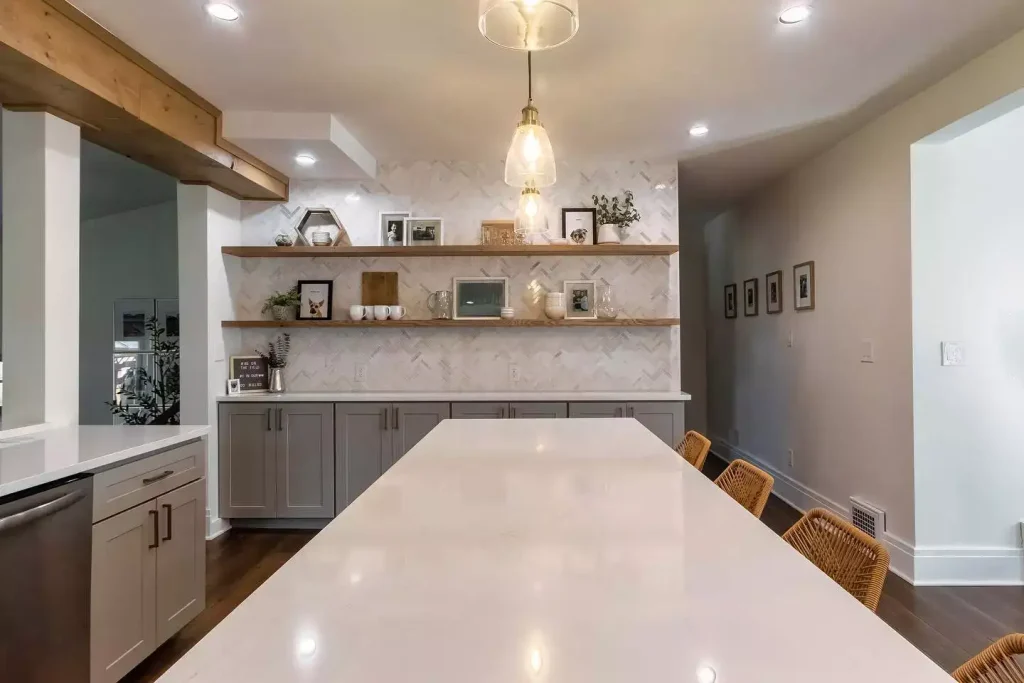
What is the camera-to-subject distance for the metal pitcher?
423cm

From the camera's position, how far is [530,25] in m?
1.57

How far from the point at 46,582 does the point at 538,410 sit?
2.63 metres

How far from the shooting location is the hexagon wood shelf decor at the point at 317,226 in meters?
4.19

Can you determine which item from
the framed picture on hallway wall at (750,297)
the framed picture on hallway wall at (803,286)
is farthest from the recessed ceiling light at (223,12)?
the framed picture on hallway wall at (750,297)

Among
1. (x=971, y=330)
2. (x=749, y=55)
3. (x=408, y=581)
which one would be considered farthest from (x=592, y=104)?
(x=408, y=581)

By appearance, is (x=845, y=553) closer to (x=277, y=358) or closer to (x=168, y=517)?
(x=168, y=517)

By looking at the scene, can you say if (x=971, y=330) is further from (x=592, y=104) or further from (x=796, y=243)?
(x=592, y=104)

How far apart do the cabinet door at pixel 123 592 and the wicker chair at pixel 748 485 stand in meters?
2.01

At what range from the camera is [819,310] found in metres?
4.02

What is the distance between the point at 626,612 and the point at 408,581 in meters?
0.33

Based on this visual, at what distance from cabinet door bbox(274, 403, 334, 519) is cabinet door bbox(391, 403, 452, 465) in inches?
16.9

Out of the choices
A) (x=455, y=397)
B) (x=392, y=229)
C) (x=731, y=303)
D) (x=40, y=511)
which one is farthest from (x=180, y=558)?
(x=731, y=303)

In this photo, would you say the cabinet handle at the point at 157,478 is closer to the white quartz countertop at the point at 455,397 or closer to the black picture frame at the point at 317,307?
the white quartz countertop at the point at 455,397

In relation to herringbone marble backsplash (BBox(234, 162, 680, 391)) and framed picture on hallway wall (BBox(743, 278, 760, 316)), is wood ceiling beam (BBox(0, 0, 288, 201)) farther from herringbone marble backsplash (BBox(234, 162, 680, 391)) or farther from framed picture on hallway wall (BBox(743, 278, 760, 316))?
framed picture on hallway wall (BBox(743, 278, 760, 316))
